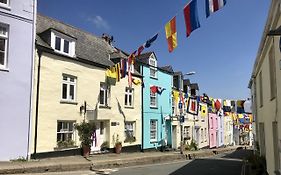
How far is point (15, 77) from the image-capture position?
16734 mm

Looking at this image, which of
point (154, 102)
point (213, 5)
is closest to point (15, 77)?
point (213, 5)

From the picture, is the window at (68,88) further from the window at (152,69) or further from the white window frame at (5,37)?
the window at (152,69)

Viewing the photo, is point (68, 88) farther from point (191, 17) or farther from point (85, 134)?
point (191, 17)

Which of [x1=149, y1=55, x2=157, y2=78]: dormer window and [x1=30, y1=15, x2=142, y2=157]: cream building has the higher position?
[x1=149, y1=55, x2=157, y2=78]: dormer window

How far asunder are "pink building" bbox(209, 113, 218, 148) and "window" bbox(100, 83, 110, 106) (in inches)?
1057

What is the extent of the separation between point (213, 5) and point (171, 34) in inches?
135

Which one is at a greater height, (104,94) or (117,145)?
(104,94)

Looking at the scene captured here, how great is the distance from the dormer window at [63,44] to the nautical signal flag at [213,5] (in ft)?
36.5

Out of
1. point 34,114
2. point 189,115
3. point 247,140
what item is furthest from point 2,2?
point 247,140

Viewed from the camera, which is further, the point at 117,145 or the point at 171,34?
the point at 117,145

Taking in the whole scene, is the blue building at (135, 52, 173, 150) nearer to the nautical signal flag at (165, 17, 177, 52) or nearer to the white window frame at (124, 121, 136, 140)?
the white window frame at (124, 121, 136, 140)

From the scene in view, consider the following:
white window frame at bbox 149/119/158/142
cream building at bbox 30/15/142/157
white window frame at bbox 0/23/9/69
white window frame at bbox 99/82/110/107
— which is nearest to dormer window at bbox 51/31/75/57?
cream building at bbox 30/15/142/157

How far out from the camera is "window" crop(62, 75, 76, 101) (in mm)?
19938

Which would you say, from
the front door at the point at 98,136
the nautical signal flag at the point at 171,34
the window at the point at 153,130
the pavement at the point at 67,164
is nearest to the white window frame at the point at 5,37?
the pavement at the point at 67,164
